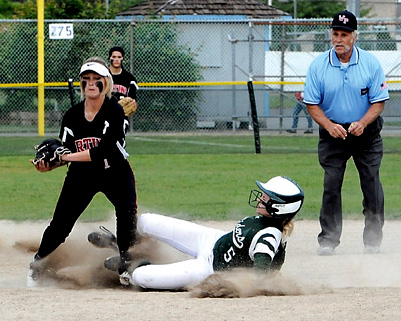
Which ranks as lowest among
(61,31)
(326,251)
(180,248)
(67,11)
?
(326,251)

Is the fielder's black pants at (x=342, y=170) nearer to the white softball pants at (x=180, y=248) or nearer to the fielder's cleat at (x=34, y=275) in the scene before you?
the white softball pants at (x=180, y=248)

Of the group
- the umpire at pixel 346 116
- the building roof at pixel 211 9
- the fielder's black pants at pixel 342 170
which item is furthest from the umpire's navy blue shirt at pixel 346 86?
the building roof at pixel 211 9

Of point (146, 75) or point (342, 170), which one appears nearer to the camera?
point (342, 170)

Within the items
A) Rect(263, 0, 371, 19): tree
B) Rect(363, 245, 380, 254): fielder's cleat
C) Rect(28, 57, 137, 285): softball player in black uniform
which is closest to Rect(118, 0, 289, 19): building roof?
Rect(263, 0, 371, 19): tree

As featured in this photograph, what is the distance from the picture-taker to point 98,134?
21.1 ft

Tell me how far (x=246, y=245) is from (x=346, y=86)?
2.30 metres

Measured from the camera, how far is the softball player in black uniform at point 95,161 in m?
6.43

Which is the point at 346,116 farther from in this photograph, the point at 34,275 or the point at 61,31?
the point at 61,31

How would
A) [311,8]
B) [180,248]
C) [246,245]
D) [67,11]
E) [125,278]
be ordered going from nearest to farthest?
1. [246,245]
2. [125,278]
3. [180,248]
4. [67,11]
5. [311,8]

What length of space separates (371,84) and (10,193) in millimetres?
5723

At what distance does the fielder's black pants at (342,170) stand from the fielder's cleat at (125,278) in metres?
2.19

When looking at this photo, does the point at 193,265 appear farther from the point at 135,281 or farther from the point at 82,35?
the point at 82,35

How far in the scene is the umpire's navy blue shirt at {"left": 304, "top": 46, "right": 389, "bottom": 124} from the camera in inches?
305

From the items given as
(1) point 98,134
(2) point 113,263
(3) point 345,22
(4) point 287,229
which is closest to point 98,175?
(1) point 98,134
